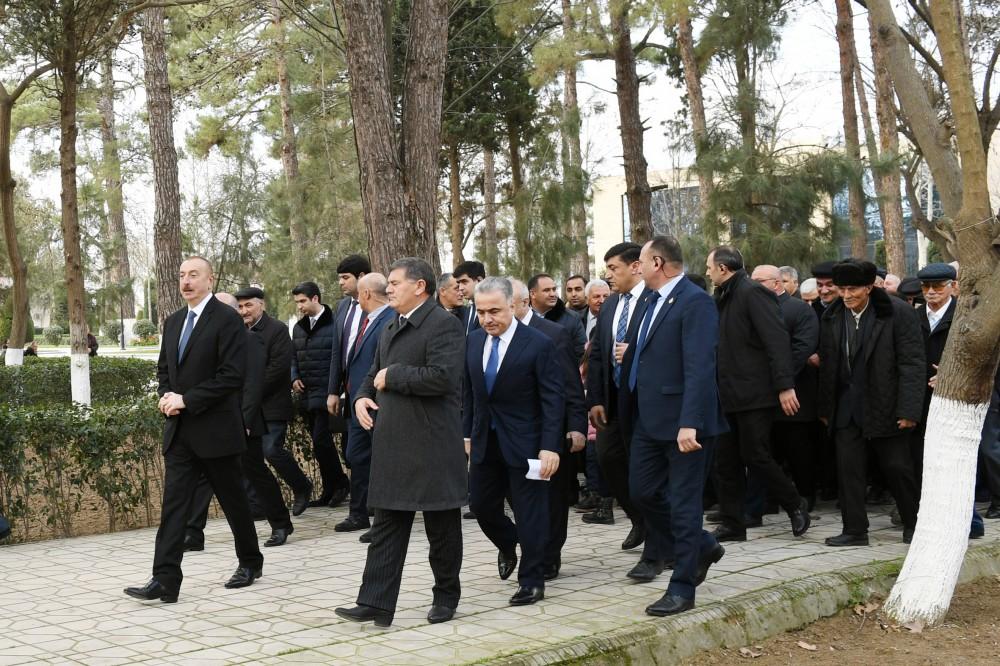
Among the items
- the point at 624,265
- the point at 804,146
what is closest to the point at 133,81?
the point at 804,146

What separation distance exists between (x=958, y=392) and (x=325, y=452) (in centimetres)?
562

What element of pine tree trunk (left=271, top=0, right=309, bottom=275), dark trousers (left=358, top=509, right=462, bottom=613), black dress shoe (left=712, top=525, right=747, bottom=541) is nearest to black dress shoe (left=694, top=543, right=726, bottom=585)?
dark trousers (left=358, top=509, right=462, bottom=613)

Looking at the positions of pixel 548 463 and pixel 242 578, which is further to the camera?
pixel 242 578

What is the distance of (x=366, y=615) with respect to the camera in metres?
5.81

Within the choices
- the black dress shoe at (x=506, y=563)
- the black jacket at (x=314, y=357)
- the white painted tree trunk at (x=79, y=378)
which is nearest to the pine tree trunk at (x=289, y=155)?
the white painted tree trunk at (x=79, y=378)

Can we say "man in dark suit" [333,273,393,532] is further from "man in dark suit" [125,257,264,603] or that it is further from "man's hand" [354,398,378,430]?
"man's hand" [354,398,378,430]

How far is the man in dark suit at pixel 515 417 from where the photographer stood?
6.35 meters

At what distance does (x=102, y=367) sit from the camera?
2025 cm

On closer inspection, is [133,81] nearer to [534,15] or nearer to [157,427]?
[534,15]

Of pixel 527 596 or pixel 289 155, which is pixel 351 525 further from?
pixel 289 155

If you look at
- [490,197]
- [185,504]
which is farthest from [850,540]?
[490,197]

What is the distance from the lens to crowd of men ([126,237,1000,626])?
5957 mm

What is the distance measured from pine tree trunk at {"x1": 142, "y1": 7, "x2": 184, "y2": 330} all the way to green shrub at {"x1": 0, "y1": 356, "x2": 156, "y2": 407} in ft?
5.66

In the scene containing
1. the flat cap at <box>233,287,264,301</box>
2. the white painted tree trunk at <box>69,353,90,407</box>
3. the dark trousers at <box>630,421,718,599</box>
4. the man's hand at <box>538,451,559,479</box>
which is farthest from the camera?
the white painted tree trunk at <box>69,353,90,407</box>
